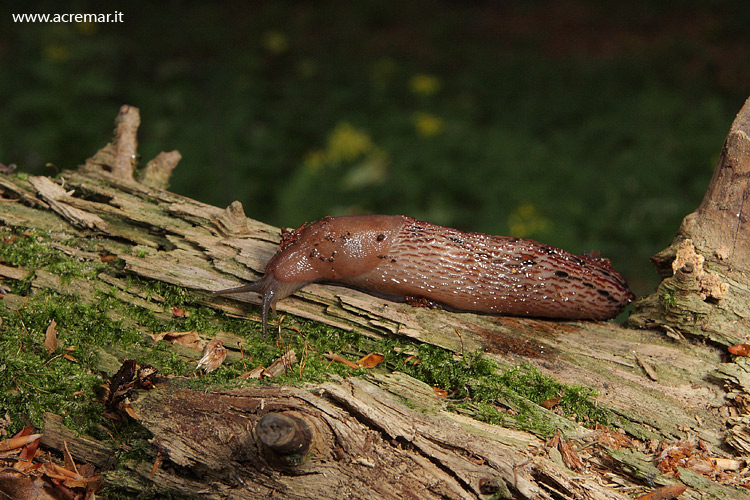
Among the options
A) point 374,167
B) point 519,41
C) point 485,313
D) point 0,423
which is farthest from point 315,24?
point 0,423

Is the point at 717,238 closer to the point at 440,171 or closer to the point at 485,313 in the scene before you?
the point at 485,313

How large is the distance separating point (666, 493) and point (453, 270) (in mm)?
1693

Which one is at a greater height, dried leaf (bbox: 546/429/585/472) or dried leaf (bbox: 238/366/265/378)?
dried leaf (bbox: 546/429/585/472)

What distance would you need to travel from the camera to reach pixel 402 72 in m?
10.0

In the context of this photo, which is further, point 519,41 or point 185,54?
point 519,41

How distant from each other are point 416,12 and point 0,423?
11.1 metres

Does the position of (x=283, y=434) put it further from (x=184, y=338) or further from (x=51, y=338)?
(x=51, y=338)

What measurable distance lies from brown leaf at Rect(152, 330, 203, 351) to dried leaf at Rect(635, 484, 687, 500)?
2.43 m

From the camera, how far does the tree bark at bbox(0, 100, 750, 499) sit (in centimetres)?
263

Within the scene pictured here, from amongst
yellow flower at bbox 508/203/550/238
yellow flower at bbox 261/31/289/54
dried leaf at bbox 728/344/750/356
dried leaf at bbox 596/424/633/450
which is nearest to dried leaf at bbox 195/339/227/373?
dried leaf at bbox 596/424/633/450

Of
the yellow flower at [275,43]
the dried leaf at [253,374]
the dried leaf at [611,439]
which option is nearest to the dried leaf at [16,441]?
the dried leaf at [253,374]

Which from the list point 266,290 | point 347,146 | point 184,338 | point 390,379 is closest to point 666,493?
point 390,379

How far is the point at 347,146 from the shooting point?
773cm

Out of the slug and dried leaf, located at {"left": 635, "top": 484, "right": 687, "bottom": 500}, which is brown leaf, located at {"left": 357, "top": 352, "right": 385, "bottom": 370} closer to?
the slug
